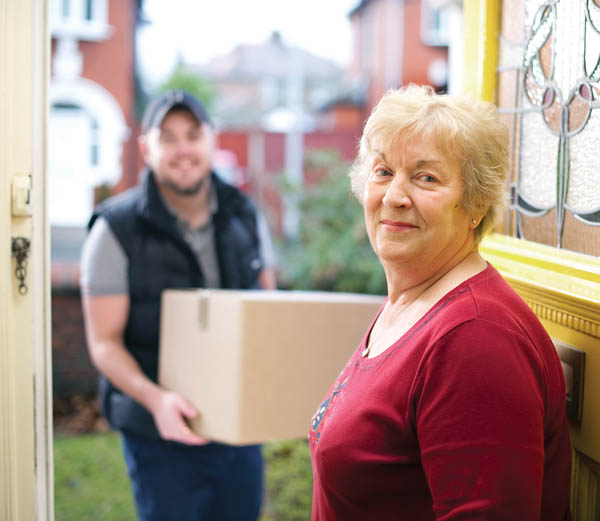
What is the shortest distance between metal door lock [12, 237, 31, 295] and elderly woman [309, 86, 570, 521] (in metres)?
0.62

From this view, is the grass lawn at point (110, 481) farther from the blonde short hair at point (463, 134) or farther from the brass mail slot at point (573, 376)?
the blonde short hair at point (463, 134)

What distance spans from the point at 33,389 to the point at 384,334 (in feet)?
2.28

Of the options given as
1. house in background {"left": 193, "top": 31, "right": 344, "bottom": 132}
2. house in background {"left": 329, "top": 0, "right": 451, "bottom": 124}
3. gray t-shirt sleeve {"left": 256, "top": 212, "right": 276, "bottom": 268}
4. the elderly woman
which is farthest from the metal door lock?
house in background {"left": 193, "top": 31, "right": 344, "bottom": 132}

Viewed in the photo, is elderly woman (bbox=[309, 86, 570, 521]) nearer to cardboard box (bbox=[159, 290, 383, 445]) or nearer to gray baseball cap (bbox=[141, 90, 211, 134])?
cardboard box (bbox=[159, 290, 383, 445])

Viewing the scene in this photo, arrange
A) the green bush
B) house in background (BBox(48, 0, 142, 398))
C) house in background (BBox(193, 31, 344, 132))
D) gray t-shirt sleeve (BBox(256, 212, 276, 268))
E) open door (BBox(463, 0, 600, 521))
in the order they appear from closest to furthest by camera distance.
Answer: open door (BBox(463, 0, 600, 521)), gray t-shirt sleeve (BBox(256, 212, 276, 268)), the green bush, house in background (BBox(48, 0, 142, 398)), house in background (BBox(193, 31, 344, 132))

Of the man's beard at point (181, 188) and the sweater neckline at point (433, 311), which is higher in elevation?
the man's beard at point (181, 188)

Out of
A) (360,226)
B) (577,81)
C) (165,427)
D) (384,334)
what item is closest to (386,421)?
(384,334)

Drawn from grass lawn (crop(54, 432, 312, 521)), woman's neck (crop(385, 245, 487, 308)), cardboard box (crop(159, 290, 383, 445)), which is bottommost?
grass lawn (crop(54, 432, 312, 521))

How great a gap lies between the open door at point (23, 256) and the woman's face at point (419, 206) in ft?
2.16

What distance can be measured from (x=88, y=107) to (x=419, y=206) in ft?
28.3

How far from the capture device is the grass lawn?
12.1ft

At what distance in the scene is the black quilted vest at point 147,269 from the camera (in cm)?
210

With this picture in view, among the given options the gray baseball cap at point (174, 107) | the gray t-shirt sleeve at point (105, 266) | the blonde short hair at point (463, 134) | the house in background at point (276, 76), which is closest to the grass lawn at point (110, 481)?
the gray t-shirt sleeve at point (105, 266)

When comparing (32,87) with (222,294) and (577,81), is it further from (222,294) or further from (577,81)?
(577,81)
